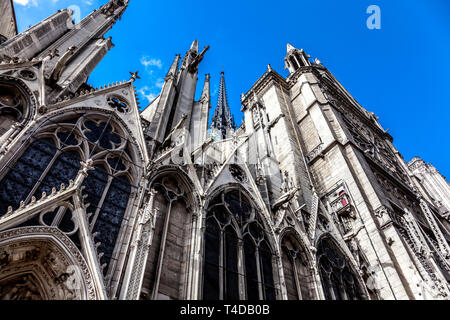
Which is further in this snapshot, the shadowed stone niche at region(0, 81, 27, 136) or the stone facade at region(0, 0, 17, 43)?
the stone facade at region(0, 0, 17, 43)

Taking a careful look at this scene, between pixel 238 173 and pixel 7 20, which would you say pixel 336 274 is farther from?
pixel 7 20

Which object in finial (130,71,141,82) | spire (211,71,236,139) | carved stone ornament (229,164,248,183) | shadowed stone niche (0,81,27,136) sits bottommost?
shadowed stone niche (0,81,27,136)

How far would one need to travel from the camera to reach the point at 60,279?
5.82 metres

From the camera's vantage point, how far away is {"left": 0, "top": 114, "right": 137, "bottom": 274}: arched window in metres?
6.77

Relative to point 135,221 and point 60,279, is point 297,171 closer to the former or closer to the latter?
point 135,221

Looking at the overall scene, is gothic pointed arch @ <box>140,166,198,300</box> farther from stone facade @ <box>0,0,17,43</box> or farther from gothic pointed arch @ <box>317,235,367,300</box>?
stone facade @ <box>0,0,17,43</box>

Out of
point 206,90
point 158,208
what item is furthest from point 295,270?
point 206,90

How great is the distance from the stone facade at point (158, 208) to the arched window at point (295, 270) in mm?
43

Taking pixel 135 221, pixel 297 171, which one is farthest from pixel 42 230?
pixel 297 171

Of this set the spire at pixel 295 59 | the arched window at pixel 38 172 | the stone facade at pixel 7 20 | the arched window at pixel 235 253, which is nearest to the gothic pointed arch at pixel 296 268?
the arched window at pixel 235 253

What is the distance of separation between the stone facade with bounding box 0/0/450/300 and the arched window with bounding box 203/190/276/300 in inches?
1.5

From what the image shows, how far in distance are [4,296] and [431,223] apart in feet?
63.5

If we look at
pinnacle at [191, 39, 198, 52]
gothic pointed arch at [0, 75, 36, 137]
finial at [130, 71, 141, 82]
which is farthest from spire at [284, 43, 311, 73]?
gothic pointed arch at [0, 75, 36, 137]

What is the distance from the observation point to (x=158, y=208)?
27.2ft
